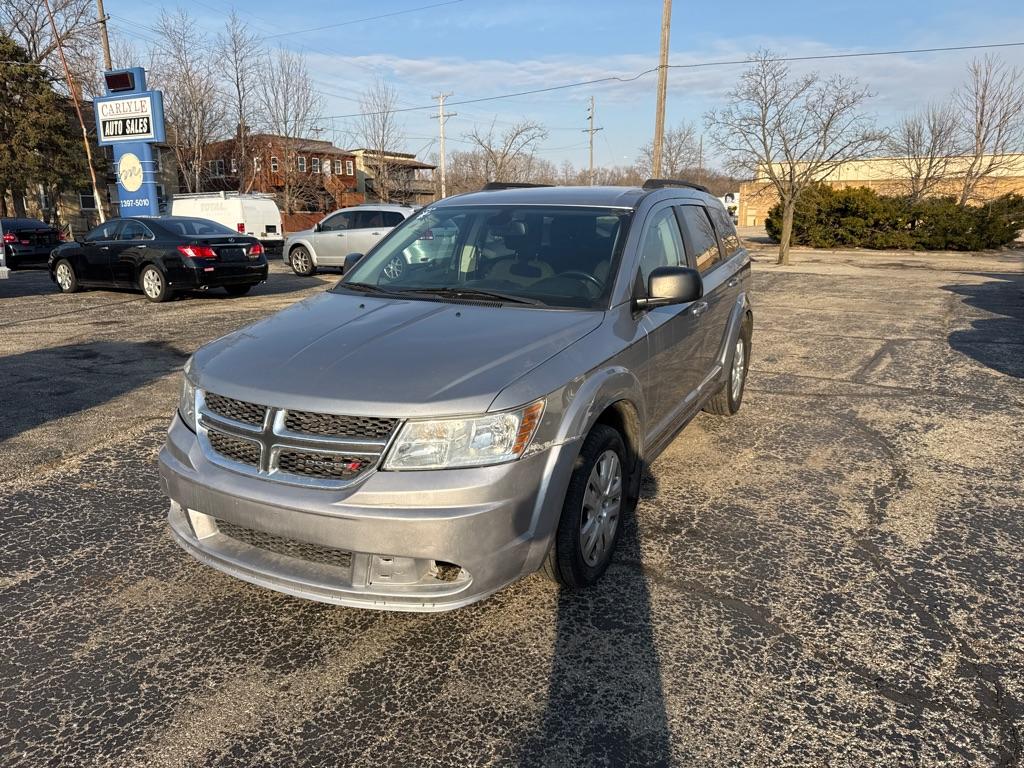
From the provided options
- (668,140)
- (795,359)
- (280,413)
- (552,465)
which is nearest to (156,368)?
(280,413)

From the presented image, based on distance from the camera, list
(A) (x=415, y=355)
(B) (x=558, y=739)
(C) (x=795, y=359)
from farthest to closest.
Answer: (C) (x=795, y=359)
(A) (x=415, y=355)
(B) (x=558, y=739)

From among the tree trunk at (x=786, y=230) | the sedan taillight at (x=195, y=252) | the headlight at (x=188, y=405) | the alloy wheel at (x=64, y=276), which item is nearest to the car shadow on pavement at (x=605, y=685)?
the headlight at (x=188, y=405)

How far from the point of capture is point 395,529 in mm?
2461

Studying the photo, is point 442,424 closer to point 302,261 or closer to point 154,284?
point 154,284

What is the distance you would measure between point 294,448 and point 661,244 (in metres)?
2.49

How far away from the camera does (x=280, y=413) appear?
2654 millimetres

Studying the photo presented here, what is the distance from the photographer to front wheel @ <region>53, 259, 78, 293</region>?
13898 millimetres

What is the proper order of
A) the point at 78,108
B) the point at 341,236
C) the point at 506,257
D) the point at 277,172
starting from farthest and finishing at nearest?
the point at 277,172, the point at 78,108, the point at 341,236, the point at 506,257

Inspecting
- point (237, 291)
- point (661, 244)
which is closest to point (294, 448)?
point (661, 244)

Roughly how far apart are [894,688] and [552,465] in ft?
4.77

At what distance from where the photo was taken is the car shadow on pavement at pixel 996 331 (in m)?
8.10

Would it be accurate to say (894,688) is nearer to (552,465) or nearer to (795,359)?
(552,465)

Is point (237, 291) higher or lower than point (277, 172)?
lower

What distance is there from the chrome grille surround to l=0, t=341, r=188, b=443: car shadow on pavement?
11.9ft
